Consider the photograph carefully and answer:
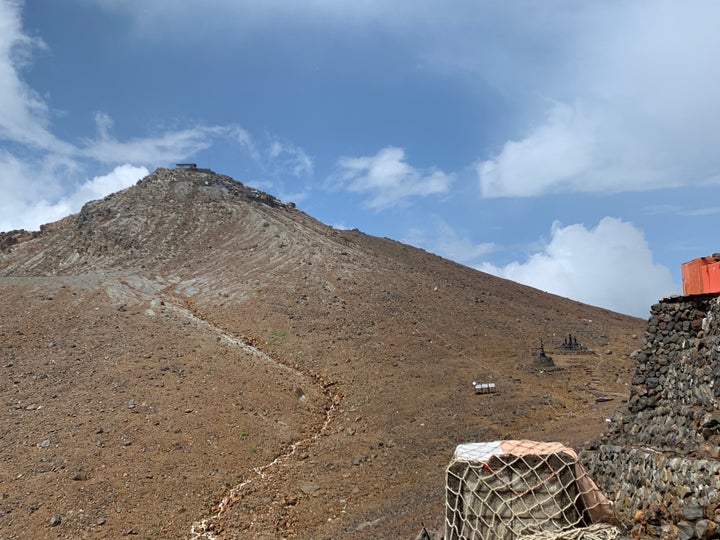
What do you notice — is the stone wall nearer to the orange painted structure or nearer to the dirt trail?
the orange painted structure

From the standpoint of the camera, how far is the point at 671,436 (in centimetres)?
→ 789

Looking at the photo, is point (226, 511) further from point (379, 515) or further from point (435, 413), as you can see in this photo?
point (435, 413)

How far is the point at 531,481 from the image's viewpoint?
627 cm

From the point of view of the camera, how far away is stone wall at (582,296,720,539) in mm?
6324

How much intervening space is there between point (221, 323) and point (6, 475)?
480 inches

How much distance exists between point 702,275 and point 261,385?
569 inches

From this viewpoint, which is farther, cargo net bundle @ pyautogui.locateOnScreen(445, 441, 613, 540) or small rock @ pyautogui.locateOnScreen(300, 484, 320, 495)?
small rock @ pyautogui.locateOnScreen(300, 484, 320, 495)

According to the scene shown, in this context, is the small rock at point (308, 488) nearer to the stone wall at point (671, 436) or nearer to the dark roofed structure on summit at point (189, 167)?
the stone wall at point (671, 436)

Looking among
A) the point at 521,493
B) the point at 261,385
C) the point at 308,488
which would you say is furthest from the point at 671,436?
the point at 261,385

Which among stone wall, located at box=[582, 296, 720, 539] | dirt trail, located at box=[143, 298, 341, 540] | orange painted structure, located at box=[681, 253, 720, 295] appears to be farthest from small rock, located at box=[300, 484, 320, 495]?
orange painted structure, located at box=[681, 253, 720, 295]

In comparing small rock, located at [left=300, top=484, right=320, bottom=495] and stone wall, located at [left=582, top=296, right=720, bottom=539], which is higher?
stone wall, located at [left=582, top=296, right=720, bottom=539]

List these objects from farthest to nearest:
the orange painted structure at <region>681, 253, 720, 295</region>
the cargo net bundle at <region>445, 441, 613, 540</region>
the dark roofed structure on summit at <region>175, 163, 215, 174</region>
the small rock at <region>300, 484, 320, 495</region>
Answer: the dark roofed structure on summit at <region>175, 163, 215, 174</region> < the small rock at <region>300, 484, 320, 495</region> < the orange painted structure at <region>681, 253, 720, 295</region> < the cargo net bundle at <region>445, 441, 613, 540</region>

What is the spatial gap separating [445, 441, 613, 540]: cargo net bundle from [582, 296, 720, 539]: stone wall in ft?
3.22

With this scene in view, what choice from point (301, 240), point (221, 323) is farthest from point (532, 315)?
point (221, 323)
